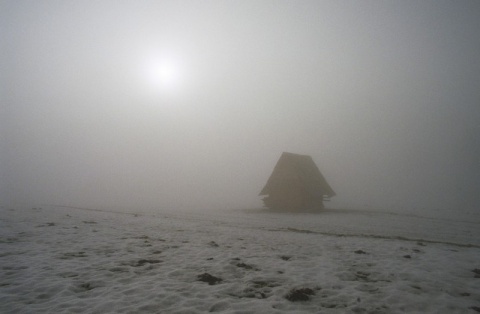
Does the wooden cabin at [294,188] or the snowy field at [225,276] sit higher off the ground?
the wooden cabin at [294,188]

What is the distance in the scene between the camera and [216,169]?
598 ft

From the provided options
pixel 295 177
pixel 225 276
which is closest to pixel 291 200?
pixel 295 177

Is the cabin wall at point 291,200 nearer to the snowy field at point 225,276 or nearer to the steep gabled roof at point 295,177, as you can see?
the steep gabled roof at point 295,177

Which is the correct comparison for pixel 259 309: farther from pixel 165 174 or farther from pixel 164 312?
pixel 165 174

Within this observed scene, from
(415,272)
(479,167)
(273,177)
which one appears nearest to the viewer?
(415,272)

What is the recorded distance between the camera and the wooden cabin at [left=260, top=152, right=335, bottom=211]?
123 ft

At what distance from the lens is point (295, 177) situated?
38031mm

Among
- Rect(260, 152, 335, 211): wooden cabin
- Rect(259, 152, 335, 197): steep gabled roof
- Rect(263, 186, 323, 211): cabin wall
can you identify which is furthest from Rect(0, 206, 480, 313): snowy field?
Rect(259, 152, 335, 197): steep gabled roof

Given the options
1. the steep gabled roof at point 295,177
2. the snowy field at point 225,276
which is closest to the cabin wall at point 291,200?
the steep gabled roof at point 295,177

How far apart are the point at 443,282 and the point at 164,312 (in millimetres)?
7815

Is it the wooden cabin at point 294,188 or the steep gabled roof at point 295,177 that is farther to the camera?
the steep gabled roof at point 295,177

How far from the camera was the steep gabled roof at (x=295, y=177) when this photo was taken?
38.2 metres

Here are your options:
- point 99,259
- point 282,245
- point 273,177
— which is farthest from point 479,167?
point 99,259

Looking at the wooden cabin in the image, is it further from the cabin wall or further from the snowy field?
the snowy field
